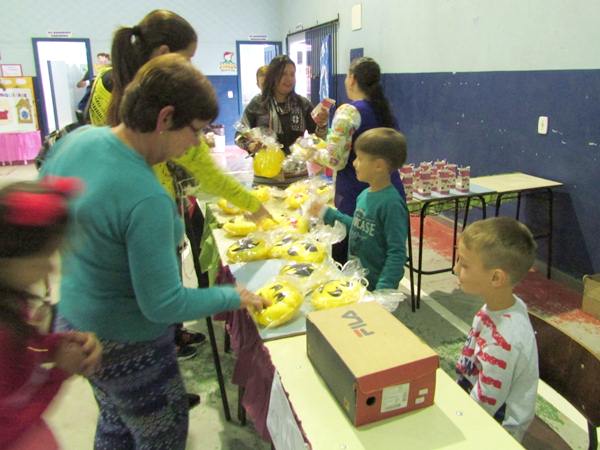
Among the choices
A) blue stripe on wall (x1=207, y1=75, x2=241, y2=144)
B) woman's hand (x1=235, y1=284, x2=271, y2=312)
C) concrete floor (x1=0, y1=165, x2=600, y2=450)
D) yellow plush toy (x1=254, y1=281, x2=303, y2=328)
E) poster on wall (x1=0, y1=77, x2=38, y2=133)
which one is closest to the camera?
woman's hand (x1=235, y1=284, x2=271, y2=312)

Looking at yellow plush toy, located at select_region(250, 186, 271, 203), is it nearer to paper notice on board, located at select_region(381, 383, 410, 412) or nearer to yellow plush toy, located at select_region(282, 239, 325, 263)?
yellow plush toy, located at select_region(282, 239, 325, 263)

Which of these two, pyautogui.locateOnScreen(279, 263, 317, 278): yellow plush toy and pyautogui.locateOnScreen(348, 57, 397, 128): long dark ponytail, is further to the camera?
pyautogui.locateOnScreen(348, 57, 397, 128): long dark ponytail

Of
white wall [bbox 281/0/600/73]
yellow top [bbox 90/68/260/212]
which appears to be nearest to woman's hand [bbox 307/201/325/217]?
yellow top [bbox 90/68/260/212]

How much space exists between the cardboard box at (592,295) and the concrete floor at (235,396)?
0.34 feet

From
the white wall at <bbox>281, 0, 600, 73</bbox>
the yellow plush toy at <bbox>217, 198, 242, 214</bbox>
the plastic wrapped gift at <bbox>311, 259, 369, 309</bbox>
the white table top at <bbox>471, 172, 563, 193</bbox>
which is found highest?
the white wall at <bbox>281, 0, 600, 73</bbox>

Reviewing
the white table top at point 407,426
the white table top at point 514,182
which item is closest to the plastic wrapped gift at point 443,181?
the white table top at point 514,182

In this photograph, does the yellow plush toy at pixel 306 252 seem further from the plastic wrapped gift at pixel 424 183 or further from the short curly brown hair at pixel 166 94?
the plastic wrapped gift at pixel 424 183

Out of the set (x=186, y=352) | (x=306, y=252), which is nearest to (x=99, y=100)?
(x=306, y=252)

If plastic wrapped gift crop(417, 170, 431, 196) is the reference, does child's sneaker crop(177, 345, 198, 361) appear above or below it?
below

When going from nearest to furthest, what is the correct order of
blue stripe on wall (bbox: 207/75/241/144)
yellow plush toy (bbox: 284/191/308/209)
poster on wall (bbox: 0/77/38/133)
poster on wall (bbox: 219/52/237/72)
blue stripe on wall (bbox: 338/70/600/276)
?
1. yellow plush toy (bbox: 284/191/308/209)
2. blue stripe on wall (bbox: 338/70/600/276)
3. poster on wall (bbox: 0/77/38/133)
4. poster on wall (bbox: 219/52/237/72)
5. blue stripe on wall (bbox: 207/75/241/144)

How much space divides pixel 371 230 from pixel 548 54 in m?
2.42

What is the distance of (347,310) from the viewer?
4.23 feet

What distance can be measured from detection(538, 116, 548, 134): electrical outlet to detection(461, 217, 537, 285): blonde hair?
2.47 meters

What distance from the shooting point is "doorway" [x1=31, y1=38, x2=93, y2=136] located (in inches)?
332
